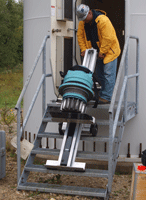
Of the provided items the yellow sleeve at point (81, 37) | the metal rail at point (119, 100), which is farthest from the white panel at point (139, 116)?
the yellow sleeve at point (81, 37)

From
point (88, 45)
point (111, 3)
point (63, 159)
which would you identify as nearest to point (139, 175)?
point (63, 159)

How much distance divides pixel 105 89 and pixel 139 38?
106 cm

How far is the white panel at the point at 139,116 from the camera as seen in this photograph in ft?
19.0

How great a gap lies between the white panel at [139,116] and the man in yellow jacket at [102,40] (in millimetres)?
556

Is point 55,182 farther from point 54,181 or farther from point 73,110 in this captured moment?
point 73,110

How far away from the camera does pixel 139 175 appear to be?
3943 mm

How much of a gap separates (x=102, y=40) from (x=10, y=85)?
14760mm

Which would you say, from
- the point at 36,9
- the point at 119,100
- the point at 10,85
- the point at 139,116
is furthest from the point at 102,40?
the point at 10,85

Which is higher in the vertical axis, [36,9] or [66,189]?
[36,9]

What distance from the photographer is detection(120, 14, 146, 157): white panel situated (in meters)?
5.78

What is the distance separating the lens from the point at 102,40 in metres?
5.27

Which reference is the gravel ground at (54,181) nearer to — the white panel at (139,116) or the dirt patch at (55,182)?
the dirt patch at (55,182)

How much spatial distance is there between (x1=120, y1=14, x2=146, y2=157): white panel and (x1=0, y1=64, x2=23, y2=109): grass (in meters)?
8.49

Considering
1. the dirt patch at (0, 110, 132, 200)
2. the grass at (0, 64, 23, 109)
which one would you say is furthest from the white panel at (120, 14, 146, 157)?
the grass at (0, 64, 23, 109)
